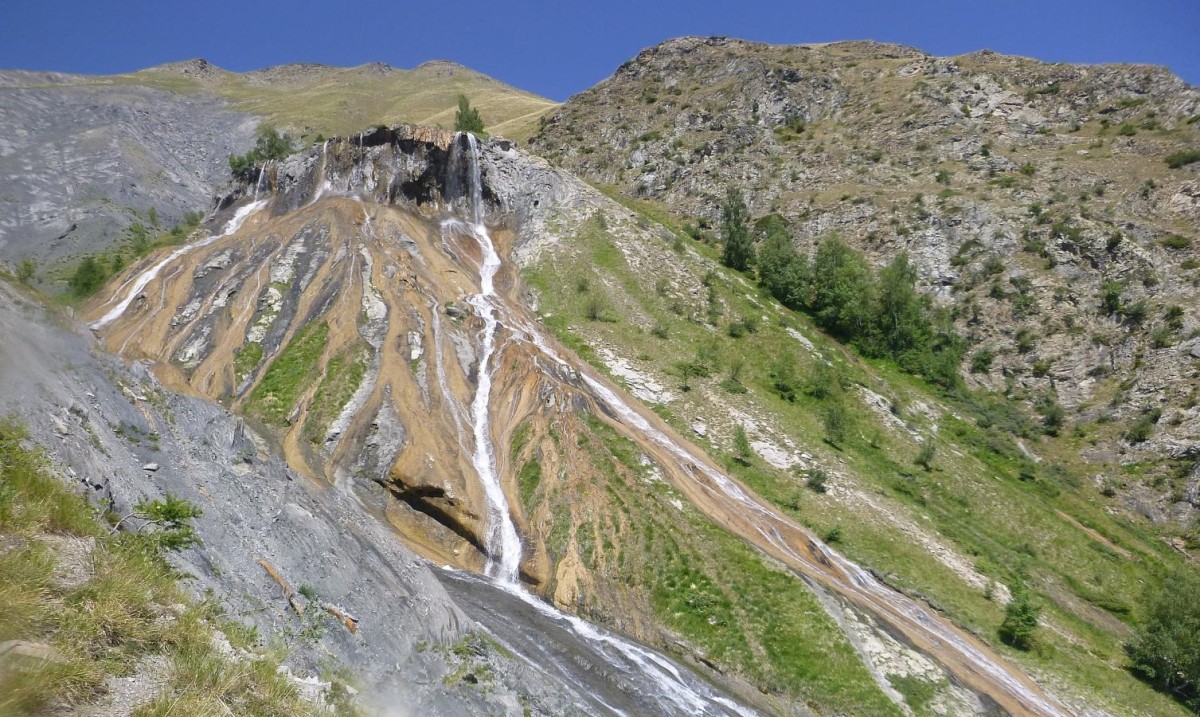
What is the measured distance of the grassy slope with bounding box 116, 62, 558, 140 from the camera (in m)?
122

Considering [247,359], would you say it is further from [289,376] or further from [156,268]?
[156,268]

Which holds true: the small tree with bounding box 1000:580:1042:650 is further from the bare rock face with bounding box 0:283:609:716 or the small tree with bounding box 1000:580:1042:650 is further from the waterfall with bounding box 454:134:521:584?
the waterfall with bounding box 454:134:521:584

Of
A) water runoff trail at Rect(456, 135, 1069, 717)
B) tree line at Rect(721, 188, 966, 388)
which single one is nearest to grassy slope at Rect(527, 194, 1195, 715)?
water runoff trail at Rect(456, 135, 1069, 717)

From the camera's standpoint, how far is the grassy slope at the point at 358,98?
122 meters

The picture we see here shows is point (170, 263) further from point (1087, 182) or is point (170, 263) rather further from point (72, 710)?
point (1087, 182)

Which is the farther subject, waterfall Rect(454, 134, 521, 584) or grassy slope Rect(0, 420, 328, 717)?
waterfall Rect(454, 134, 521, 584)

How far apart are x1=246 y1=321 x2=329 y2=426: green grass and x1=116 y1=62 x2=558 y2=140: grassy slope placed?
79661mm

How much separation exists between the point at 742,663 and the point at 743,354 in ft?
72.8

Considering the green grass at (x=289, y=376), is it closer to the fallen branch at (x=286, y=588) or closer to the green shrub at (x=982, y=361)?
the fallen branch at (x=286, y=588)

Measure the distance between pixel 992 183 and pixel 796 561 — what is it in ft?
184

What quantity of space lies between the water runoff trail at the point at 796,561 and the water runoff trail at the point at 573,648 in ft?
0.25

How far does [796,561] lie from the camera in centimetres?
2227

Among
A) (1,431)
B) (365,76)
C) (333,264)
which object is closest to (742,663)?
(1,431)

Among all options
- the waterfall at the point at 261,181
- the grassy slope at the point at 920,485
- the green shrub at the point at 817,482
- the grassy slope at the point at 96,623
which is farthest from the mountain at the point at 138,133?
the green shrub at the point at 817,482
